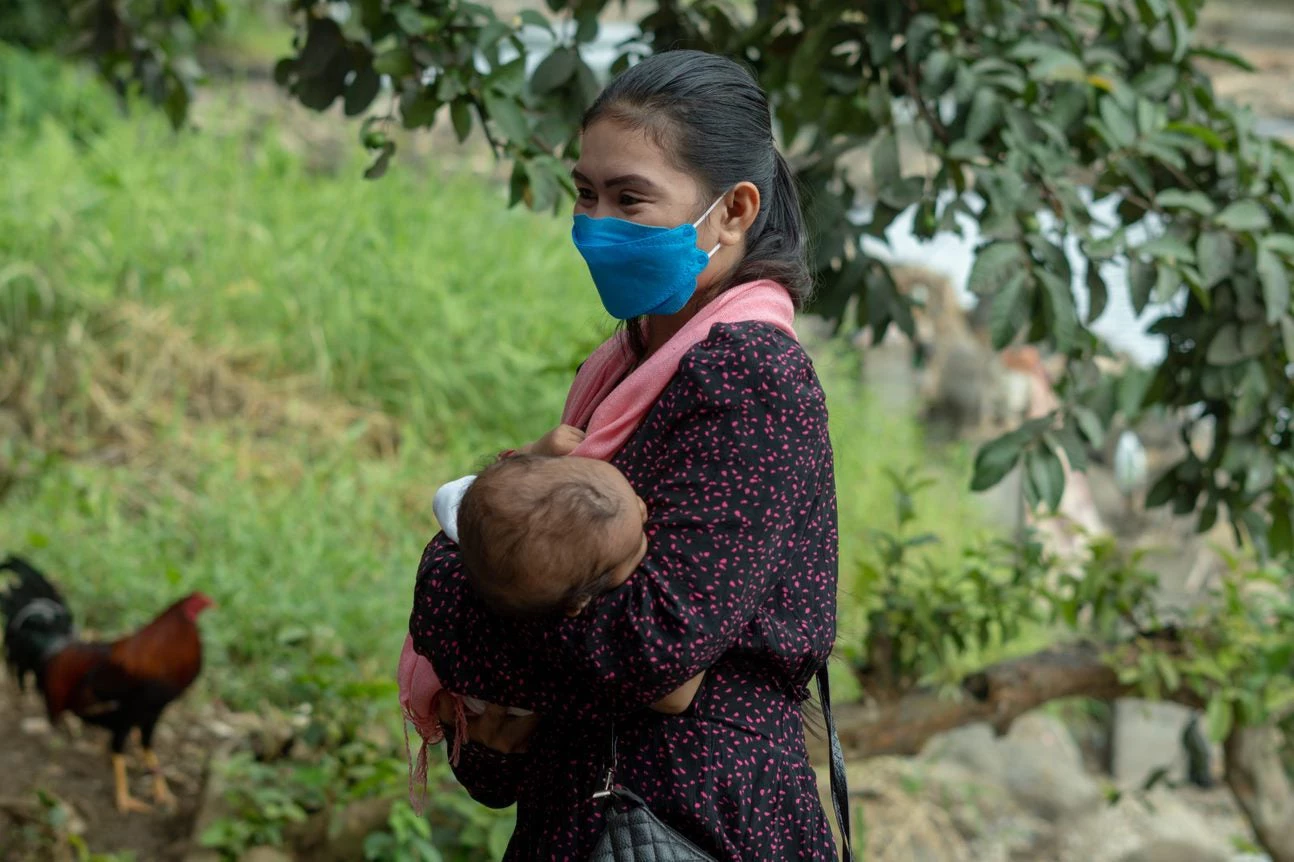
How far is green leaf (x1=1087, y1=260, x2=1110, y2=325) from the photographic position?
251 cm

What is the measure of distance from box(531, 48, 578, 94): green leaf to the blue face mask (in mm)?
1127

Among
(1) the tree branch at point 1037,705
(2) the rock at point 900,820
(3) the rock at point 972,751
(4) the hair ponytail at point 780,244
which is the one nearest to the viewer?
(4) the hair ponytail at point 780,244

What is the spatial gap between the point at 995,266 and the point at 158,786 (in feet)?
8.76

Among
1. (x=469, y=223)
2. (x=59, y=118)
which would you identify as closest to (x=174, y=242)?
(x=469, y=223)

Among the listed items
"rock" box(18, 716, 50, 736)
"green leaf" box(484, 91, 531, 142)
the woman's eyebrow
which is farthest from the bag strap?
"rock" box(18, 716, 50, 736)

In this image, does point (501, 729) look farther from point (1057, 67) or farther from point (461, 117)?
point (1057, 67)

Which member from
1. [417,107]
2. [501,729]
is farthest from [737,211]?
[417,107]

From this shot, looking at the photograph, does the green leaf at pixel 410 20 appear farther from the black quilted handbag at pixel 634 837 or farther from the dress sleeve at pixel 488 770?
the black quilted handbag at pixel 634 837

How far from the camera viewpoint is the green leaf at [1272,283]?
2418 millimetres

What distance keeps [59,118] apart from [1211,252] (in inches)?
277

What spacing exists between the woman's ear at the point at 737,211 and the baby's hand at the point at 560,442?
256mm

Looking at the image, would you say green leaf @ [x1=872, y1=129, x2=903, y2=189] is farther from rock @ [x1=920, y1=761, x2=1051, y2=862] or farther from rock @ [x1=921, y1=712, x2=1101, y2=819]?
rock @ [x1=921, y1=712, x2=1101, y2=819]

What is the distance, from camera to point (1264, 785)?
3.63 meters

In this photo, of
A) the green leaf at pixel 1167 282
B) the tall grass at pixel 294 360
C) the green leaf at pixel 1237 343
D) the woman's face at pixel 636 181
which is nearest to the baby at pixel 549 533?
the woman's face at pixel 636 181
